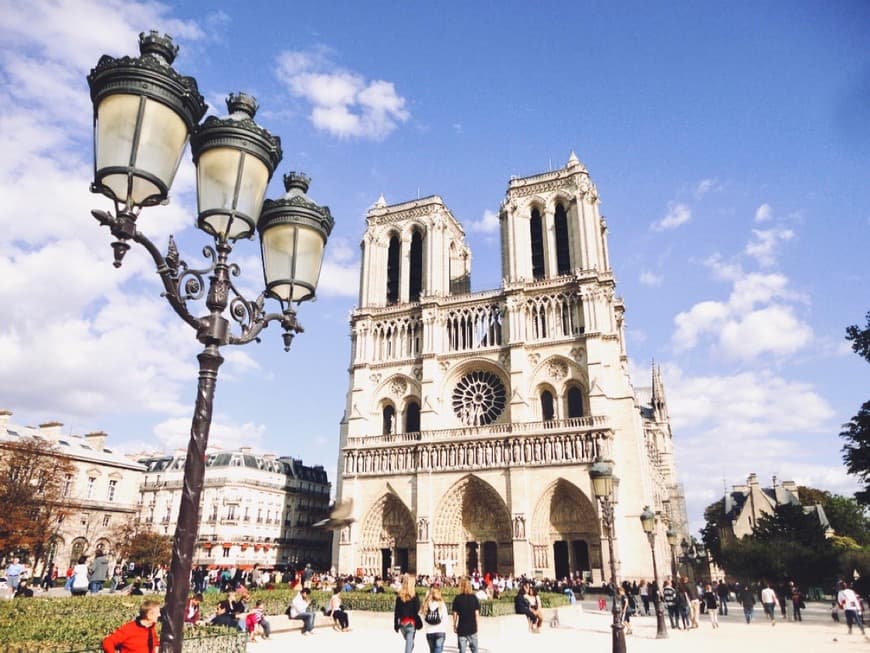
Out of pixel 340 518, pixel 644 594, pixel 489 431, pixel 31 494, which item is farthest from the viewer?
pixel 340 518

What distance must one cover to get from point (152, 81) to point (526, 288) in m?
33.5

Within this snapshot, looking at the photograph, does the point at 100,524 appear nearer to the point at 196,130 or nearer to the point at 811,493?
the point at 196,130

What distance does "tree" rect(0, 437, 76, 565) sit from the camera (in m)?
28.4

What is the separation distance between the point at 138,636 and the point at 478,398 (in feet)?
106

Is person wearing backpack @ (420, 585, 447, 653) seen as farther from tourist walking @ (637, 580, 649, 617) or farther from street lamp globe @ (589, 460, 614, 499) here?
tourist walking @ (637, 580, 649, 617)

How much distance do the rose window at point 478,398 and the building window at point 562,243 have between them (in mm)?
7760

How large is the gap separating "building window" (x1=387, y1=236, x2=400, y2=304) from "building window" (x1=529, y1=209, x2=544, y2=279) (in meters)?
9.16

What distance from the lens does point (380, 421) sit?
3834cm

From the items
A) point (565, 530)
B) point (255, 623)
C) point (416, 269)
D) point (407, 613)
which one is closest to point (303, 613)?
point (255, 623)

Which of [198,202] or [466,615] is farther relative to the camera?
[466,615]

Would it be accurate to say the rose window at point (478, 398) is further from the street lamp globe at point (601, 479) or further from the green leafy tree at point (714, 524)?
the green leafy tree at point (714, 524)

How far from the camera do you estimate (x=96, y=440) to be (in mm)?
41312

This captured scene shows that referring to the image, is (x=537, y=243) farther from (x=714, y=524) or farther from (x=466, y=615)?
(x=714, y=524)

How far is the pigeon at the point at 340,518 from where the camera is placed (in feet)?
113
